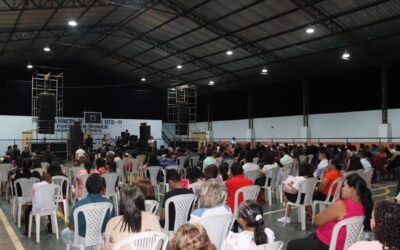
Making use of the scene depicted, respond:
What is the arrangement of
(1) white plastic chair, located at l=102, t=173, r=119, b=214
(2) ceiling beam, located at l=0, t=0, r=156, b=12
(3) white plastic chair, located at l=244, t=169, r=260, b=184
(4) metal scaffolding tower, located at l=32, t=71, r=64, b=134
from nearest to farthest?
(1) white plastic chair, located at l=102, t=173, r=119, b=214, (3) white plastic chair, located at l=244, t=169, r=260, b=184, (2) ceiling beam, located at l=0, t=0, r=156, b=12, (4) metal scaffolding tower, located at l=32, t=71, r=64, b=134

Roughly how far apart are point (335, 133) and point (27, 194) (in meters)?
15.6

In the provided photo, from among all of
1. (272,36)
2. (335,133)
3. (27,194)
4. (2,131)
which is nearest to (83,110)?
(2,131)

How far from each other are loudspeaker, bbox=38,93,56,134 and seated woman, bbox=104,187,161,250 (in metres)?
13.6

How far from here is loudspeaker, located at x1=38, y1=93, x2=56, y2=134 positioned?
1503 cm

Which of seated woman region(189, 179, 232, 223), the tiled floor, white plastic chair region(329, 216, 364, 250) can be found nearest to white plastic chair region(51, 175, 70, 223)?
the tiled floor

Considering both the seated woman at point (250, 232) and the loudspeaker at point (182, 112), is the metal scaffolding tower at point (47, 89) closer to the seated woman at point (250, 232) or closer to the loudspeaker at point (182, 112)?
the loudspeaker at point (182, 112)

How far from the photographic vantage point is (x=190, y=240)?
167cm

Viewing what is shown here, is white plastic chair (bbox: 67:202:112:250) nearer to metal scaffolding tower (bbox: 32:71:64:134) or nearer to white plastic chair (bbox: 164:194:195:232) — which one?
white plastic chair (bbox: 164:194:195:232)

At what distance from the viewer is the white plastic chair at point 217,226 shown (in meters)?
3.06

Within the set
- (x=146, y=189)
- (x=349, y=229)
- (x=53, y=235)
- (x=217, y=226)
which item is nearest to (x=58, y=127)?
(x=53, y=235)

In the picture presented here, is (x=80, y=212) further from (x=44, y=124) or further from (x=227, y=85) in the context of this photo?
(x=227, y=85)

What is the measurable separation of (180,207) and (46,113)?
1285 cm

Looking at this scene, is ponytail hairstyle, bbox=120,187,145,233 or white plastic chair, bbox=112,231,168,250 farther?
ponytail hairstyle, bbox=120,187,145,233

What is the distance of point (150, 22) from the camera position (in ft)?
52.7
